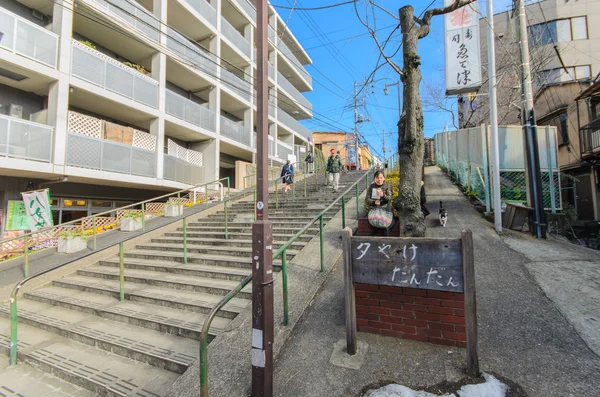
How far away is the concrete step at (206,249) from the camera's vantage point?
19.2 feet

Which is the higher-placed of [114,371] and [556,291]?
[556,291]

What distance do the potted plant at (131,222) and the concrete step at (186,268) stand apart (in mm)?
1698

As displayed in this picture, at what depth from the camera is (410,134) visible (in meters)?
3.97

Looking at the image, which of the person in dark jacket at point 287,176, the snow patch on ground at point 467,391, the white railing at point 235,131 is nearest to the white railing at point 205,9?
the white railing at point 235,131

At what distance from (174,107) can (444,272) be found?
500 inches

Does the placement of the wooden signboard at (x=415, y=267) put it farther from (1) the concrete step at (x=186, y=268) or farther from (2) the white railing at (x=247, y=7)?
(2) the white railing at (x=247, y=7)

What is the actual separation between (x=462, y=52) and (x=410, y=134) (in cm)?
483

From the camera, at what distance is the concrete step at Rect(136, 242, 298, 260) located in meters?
5.86

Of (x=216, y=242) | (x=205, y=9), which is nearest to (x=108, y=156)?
(x=216, y=242)

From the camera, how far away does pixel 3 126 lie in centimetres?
725

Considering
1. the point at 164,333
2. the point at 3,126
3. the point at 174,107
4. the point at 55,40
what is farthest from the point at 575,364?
the point at 174,107

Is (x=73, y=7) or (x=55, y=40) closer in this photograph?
(x=55, y=40)

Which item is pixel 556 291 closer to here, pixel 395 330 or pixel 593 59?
pixel 395 330

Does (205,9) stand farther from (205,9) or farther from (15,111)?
(15,111)
